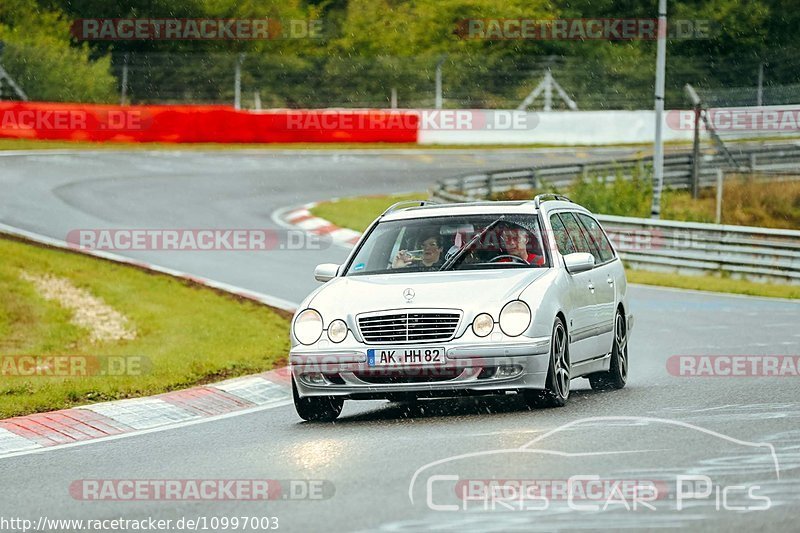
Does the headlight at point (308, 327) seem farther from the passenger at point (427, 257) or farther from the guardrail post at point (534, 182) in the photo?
the guardrail post at point (534, 182)

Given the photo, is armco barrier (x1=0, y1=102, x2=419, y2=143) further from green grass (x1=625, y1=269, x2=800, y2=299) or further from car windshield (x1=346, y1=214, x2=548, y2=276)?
car windshield (x1=346, y1=214, x2=548, y2=276)

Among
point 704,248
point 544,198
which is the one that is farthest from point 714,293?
point 544,198

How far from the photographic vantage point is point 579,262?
11.5 metres

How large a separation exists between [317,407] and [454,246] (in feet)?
5.46

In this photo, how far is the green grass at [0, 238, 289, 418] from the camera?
Result: 12820mm

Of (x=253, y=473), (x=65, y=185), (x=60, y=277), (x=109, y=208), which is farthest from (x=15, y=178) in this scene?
(x=253, y=473)

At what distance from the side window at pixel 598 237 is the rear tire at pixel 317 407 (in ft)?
10.1

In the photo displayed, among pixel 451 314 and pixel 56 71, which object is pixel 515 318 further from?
pixel 56 71

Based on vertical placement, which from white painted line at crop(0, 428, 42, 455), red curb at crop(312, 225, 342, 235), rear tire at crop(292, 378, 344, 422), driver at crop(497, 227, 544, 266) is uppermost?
driver at crop(497, 227, 544, 266)

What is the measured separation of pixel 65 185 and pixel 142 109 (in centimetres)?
1017

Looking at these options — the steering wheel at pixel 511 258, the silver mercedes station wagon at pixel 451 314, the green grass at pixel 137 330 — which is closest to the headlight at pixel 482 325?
the silver mercedes station wagon at pixel 451 314

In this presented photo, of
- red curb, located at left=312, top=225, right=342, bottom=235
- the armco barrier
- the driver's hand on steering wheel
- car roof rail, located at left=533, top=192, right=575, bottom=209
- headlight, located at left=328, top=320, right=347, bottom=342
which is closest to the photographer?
headlight, located at left=328, top=320, right=347, bottom=342

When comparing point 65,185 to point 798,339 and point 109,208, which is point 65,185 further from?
point 798,339

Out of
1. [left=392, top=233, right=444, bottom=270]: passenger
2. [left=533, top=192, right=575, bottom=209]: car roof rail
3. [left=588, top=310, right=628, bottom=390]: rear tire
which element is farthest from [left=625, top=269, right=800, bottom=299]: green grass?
[left=392, top=233, right=444, bottom=270]: passenger
